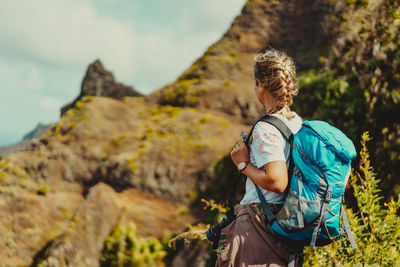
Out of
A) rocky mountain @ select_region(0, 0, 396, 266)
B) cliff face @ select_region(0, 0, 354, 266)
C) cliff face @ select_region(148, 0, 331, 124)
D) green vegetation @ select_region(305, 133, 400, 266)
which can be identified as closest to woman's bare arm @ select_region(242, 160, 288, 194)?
green vegetation @ select_region(305, 133, 400, 266)

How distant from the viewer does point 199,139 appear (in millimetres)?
18875

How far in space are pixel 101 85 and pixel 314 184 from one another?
30933 millimetres

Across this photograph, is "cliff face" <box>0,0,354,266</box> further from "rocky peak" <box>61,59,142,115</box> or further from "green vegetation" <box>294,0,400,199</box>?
"rocky peak" <box>61,59,142,115</box>

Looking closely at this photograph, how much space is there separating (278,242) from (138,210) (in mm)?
15103

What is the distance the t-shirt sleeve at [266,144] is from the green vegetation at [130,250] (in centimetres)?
1346

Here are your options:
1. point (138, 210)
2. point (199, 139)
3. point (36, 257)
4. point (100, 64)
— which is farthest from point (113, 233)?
point (100, 64)

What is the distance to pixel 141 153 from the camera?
18.3 m

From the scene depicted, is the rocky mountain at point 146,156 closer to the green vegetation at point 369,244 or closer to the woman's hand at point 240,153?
the green vegetation at point 369,244

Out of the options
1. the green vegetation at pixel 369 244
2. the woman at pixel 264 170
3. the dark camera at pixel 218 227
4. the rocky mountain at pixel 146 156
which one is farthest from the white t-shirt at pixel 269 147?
the rocky mountain at pixel 146 156

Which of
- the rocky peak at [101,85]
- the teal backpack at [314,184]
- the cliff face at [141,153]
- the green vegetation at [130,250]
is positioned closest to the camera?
the teal backpack at [314,184]

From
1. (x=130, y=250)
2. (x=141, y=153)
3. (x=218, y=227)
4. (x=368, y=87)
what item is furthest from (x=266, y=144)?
(x=141, y=153)

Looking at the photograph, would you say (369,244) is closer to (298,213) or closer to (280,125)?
(298,213)

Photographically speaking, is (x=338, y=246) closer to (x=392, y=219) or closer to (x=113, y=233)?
(x=392, y=219)

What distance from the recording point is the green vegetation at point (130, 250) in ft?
48.7
